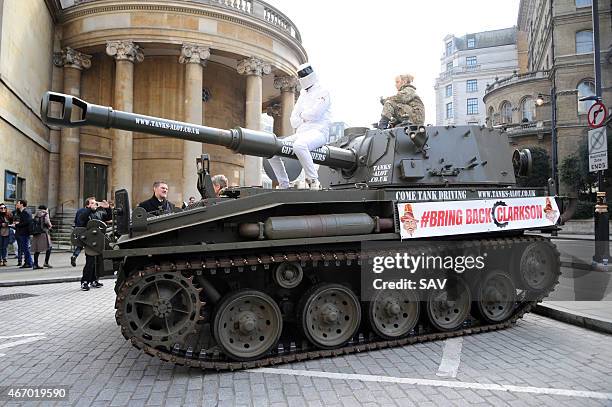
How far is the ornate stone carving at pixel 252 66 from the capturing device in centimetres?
2330

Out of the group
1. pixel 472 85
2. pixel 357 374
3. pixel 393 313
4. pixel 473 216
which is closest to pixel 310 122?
pixel 473 216

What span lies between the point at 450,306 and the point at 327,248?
6.64 feet

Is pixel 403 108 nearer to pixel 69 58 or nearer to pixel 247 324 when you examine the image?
pixel 247 324

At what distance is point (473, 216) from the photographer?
5.82m

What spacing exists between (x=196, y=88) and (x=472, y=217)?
18226mm

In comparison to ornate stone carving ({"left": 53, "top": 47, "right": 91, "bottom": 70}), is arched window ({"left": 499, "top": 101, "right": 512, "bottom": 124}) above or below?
above

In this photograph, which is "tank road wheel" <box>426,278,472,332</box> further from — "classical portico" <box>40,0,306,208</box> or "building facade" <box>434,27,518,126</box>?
"building facade" <box>434,27,518,126</box>

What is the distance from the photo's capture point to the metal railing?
22281 mm

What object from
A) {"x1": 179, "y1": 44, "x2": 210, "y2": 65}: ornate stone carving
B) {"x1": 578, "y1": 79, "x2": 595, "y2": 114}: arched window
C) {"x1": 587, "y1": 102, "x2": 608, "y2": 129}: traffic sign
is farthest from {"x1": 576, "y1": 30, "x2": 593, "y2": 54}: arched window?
{"x1": 587, "y1": 102, "x2": 608, "y2": 129}: traffic sign

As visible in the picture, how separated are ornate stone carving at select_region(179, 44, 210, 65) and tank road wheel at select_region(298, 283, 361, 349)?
18993 mm

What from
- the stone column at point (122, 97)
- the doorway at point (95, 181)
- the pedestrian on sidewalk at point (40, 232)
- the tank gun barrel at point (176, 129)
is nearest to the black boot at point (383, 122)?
the tank gun barrel at point (176, 129)

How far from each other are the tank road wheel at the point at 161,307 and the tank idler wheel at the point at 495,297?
3.88 meters

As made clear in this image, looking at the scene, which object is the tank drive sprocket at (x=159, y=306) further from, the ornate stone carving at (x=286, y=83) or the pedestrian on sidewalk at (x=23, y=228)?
the ornate stone carving at (x=286, y=83)

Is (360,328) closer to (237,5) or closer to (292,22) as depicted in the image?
(237,5)
